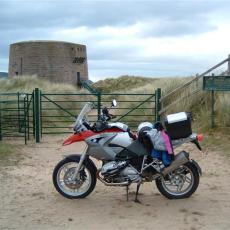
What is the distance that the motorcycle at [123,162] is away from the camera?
589 cm

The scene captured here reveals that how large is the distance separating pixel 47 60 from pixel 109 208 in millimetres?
30655

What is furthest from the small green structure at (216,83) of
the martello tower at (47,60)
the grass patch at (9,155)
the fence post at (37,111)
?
the martello tower at (47,60)

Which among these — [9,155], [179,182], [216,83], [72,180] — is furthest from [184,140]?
[216,83]

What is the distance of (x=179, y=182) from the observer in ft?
19.9

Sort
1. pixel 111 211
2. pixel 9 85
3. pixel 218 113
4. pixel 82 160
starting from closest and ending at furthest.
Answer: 1. pixel 111 211
2. pixel 82 160
3. pixel 218 113
4. pixel 9 85

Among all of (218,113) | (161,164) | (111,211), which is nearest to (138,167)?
(161,164)

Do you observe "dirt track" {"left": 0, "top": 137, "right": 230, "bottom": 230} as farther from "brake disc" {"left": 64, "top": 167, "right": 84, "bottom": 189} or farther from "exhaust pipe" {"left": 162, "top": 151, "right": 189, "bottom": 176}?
"exhaust pipe" {"left": 162, "top": 151, "right": 189, "bottom": 176}

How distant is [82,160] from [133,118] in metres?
10.1

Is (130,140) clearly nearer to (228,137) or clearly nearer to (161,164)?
(161,164)

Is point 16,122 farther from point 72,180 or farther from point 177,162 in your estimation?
point 177,162

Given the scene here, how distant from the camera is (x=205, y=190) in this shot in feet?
21.7

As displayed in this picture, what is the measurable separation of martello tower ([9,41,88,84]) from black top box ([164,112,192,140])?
99.6 ft

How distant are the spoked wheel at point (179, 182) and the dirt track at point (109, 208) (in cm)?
10

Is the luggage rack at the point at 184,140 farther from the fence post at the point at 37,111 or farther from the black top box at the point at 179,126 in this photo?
the fence post at the point at 37,111
